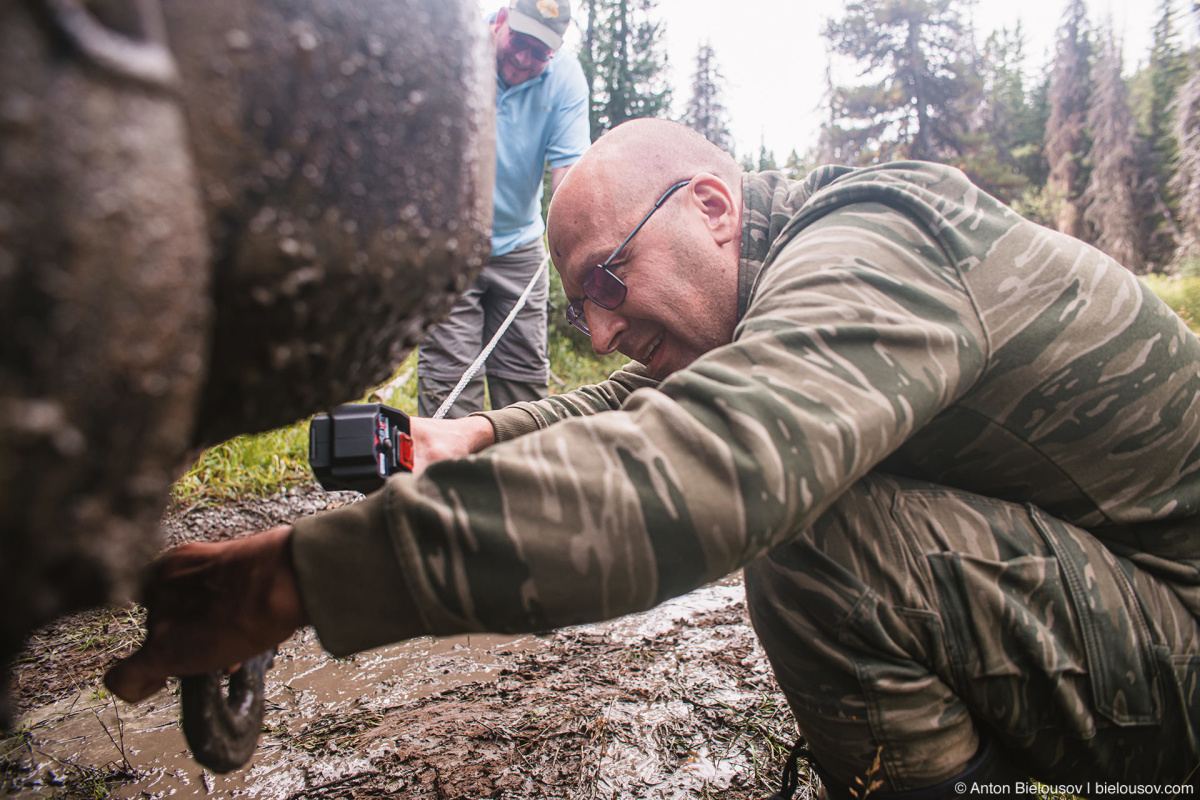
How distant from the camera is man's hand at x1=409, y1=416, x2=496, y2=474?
68.8 inches

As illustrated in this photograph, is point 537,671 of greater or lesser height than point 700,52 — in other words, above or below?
below

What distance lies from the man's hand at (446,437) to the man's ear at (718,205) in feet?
A: 2.74

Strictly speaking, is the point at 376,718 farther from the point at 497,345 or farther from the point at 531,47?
the point at 531,47

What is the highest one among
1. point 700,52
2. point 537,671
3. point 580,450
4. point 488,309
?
point 700,52

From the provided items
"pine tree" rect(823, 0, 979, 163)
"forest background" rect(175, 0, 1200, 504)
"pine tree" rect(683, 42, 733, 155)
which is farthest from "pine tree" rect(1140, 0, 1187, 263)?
"pine tree" rect(683, 42, 733, 155)

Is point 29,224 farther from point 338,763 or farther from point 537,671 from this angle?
point 537,671

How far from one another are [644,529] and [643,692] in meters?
1.40

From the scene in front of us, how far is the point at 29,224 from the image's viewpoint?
1.24 ft

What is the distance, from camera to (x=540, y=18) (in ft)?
11.3

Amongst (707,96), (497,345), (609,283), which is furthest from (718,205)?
(707,96)

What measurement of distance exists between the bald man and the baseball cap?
8.10 feet

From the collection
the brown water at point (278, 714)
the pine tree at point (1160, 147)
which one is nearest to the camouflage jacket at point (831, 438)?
the brown water at point (278, 714)

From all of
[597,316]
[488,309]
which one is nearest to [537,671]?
[597,316]

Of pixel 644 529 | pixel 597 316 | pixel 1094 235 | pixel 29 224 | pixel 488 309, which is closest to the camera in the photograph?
pixel 29 224
